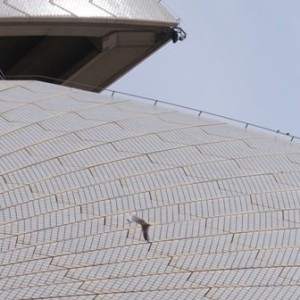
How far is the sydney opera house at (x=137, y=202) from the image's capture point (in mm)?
26286

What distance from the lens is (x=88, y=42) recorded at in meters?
48.2

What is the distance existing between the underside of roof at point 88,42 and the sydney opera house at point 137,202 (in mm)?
9512

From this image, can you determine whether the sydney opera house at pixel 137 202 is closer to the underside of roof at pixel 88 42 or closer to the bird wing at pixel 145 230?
the bird wing at pixel 145 230

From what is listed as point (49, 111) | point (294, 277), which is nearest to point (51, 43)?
point (49, 111)

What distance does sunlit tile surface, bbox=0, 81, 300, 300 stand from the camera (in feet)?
86.1

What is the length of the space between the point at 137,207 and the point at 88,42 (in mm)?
20301

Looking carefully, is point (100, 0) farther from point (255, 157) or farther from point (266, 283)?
point (266, 283)

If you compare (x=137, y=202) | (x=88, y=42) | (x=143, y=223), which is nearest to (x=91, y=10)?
(x=88, y=42)

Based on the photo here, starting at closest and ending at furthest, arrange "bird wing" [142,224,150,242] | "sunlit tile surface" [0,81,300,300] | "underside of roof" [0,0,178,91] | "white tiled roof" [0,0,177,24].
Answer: "sunlit tile surface" [0,81,300,300], "bird wing" [142,224,150,242], "white tiled roof" [0,0,177,24], "underside of roof" [0,0,178,91]

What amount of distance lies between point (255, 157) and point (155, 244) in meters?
5.61

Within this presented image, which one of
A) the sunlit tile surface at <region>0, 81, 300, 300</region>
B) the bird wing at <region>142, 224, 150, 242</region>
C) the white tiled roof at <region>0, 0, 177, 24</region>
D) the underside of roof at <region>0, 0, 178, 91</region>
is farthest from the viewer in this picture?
the underside of roof at <region>0, 0, 178, 91</region>

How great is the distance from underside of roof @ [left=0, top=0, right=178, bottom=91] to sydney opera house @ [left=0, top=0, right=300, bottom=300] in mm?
9512

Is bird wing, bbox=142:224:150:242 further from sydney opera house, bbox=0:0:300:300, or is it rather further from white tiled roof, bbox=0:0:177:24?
white tiled roof, bbox=0:0:177:24

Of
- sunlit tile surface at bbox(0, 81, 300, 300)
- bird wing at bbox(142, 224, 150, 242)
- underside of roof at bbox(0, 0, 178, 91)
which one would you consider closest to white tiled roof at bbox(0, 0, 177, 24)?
underside of roof at bbox(0, 0, 178, 91)
